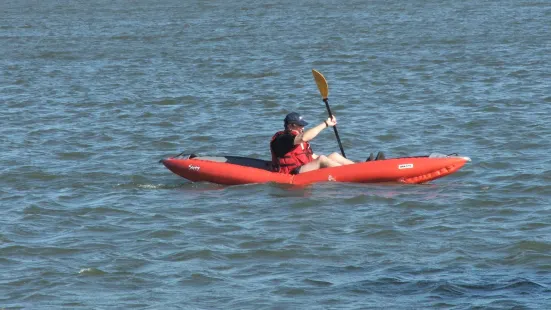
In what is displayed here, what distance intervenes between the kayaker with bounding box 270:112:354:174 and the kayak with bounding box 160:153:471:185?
15 cm

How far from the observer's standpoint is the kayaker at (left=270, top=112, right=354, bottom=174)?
12.4 meters

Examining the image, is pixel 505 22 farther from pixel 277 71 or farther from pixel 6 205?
pixel 6 205

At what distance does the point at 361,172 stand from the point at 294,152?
84cm

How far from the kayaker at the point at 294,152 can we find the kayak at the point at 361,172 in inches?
5.9

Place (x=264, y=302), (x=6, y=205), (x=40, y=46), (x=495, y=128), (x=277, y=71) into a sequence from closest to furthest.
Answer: (x=264, y=302) → (x=6, y=205) → (x=495, y=128) → (x=277, y=71) → (x=40, y=46)

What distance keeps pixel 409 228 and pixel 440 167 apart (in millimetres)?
1756

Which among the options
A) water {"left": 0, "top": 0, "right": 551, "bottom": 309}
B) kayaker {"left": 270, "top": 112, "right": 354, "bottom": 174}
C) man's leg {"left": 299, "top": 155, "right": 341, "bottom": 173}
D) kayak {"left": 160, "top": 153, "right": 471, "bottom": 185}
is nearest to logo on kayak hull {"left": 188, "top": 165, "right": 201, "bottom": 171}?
kayak {"left": 160, "top": 153, "right": 471, "bottom": 185}

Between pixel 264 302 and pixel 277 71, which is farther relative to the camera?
pixel 277 71

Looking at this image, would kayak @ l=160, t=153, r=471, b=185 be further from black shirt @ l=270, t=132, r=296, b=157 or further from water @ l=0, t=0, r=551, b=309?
black shirt @ l=270, t=132, r=296, b=157

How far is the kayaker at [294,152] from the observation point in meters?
12.4

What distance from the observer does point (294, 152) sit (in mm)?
12547

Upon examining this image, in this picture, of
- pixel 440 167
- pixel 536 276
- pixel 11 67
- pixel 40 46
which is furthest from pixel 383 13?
pixel 536 276

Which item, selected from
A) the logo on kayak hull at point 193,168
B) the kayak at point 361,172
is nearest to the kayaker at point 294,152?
the kayak at point 361,172

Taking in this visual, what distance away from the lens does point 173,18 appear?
38438mm
